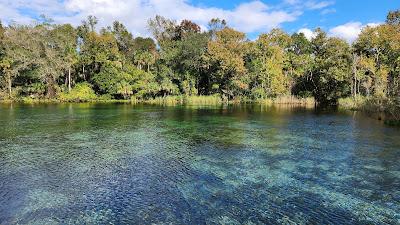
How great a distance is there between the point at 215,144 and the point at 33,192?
39.4 feet

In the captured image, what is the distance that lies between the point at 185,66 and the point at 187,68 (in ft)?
2.49

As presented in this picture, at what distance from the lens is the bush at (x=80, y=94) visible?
69669 mm

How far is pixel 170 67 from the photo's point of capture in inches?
2837

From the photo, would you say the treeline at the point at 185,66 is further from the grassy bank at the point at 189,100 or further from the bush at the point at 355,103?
the bush at the point at 355,103

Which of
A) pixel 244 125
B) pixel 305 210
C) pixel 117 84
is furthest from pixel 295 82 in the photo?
pixel 305 210

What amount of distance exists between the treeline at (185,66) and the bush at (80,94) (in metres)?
0.20

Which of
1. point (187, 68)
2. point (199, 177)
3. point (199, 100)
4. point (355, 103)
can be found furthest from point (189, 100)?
point (199, 177)

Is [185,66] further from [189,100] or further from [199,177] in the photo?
[199,177]

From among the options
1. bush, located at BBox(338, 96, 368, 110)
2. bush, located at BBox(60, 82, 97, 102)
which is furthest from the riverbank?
bush, located at BBox(338, 96, 368, 110)

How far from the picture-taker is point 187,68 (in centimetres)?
7106

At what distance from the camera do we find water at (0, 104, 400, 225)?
10.9 metres

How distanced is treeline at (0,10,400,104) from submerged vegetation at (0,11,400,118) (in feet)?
0.59

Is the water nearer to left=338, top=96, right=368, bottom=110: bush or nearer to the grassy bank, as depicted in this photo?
left=338, top=96, right=368, bottom=110: bush

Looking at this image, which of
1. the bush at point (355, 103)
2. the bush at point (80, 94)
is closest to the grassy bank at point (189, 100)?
the bush at point (80, 94)
